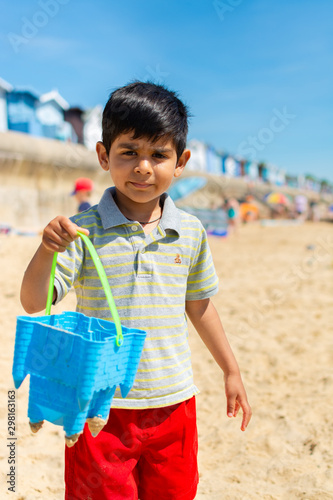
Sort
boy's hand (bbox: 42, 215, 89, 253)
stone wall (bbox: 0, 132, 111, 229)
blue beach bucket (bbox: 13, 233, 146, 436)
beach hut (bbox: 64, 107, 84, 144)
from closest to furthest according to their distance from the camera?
blue beach bucket (bbox: 13, 233, 146, 436)
boy's hand (bbox: 42, 215, 89, 253)
stone wall (bbox: 0, 132, 111, 229)
beach hut (bbox: 64, 107, 84, 144)

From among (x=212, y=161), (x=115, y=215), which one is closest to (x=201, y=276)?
(x=115, y=215)

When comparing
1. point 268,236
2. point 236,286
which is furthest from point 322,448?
point 268,236

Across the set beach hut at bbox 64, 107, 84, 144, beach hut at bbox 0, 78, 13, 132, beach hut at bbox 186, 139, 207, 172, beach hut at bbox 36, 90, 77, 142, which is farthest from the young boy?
beach hut at bbox 186, 139, 207, 172

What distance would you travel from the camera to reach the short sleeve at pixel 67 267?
1.32 meters

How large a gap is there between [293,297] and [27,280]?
5241 mm

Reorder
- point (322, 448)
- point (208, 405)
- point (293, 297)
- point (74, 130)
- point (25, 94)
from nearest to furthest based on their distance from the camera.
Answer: point (322, 448) < point (208, 405) < point (293, 297) < point (25, 94) < point (74, 130)

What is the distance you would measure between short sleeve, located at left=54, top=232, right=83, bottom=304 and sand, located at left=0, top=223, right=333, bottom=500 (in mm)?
1381

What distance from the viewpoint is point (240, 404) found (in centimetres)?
164

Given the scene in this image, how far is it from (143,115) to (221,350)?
0.86m

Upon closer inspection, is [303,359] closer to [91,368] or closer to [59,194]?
[91,368]

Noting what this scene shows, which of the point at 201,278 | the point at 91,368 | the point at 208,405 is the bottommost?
the point at 208,405

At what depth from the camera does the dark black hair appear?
1.38 m

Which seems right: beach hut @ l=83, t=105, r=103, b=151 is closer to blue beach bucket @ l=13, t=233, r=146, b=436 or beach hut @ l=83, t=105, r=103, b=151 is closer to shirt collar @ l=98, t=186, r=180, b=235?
shirt collar @ l=98, t=186, r=180, b=235

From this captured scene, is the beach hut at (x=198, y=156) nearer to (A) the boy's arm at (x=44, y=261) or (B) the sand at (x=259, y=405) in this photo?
(B) the sand at (x=259, y=405)
